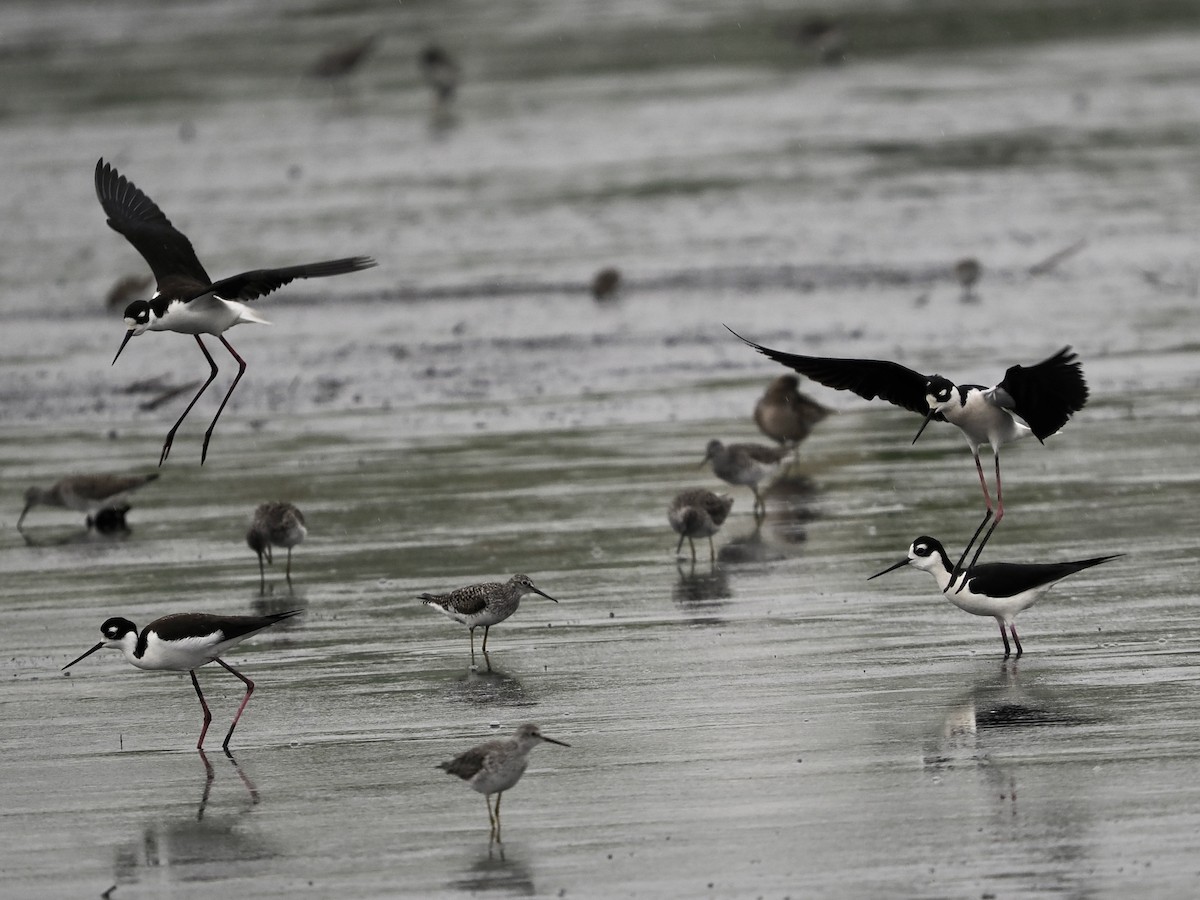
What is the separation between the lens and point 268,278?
35.0ft

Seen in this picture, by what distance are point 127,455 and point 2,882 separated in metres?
8.51

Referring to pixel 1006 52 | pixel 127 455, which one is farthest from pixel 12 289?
pixel 1006 52

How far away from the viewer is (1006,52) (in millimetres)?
40562

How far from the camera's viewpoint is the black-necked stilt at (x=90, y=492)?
13.2 m

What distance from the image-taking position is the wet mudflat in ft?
24.1

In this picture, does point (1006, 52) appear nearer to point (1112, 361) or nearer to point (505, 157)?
point (505, 157)

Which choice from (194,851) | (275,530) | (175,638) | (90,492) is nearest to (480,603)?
(175,638)

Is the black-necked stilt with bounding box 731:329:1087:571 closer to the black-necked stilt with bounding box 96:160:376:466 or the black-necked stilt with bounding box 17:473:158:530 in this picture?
the black-necked stilt with bounding box 96:160:376:466

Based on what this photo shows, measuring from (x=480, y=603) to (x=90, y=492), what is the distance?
14.6ft

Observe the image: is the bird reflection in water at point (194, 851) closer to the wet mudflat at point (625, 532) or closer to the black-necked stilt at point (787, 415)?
the wet mudflat at point (625, 532)

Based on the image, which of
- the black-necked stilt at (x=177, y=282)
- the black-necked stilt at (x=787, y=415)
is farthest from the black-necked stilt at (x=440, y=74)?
the black-necked stilt at (x=177, y=282)

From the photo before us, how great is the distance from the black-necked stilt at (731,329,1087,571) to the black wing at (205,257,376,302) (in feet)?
6.79

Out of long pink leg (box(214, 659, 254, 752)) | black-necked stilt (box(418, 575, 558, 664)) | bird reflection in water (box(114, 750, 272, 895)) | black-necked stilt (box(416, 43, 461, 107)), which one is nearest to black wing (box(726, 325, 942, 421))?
black-necked stilt (box(418, 575, 558, 664))

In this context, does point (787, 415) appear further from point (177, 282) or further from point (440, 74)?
point (440, 74)
